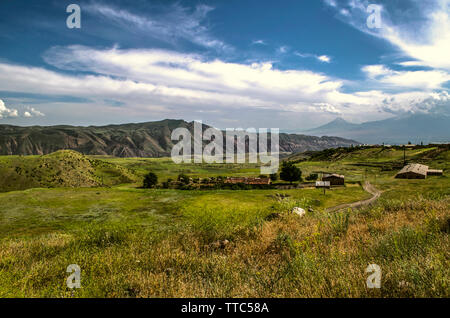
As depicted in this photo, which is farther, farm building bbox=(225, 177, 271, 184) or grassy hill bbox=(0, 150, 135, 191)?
farm building bbox=(225, 177, 271, 184)

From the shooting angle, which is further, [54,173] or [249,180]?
[249,180]

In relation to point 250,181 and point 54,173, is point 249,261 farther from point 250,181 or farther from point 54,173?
point 54,173

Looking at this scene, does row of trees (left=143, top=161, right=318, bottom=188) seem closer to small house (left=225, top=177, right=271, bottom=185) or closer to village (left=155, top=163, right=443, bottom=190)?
village (left=155, top=163, right=443, bottom=190)

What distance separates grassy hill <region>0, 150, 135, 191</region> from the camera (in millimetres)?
93625

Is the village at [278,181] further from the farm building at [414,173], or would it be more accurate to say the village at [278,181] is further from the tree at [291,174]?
the farm building at [414,173]

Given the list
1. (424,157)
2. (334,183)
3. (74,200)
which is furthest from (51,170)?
(424,157)

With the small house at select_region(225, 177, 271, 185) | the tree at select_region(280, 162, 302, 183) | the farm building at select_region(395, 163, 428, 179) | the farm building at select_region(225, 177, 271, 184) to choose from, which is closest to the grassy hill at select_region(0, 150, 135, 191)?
the farm building at select_region(225, 177, 271, 184)

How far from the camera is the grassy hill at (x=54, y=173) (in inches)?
3686

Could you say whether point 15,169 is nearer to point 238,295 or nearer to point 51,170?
point 51,170

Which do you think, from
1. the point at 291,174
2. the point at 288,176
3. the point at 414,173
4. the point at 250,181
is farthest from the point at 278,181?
the point at 414,173

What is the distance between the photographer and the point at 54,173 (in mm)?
101312

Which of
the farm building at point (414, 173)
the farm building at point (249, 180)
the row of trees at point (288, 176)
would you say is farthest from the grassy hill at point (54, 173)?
the farm building at point (414, 173)

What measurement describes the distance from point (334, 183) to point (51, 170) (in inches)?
4724

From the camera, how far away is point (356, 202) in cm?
5575
